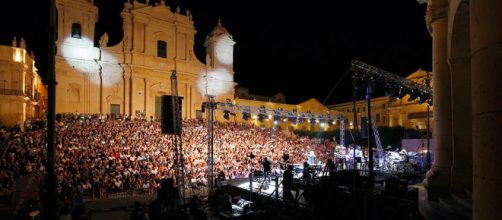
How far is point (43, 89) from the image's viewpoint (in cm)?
4547

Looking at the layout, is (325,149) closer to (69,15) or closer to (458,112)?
(458,112)

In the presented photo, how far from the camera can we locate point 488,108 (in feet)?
9.49

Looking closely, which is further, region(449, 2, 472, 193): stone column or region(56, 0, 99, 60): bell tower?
region(56, 0, 99, 60): bell tower

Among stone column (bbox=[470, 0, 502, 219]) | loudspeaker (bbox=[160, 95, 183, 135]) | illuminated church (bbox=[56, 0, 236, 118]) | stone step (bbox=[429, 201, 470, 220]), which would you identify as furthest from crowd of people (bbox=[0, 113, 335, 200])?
stone column (bbox=[470, 0, 502, 219])

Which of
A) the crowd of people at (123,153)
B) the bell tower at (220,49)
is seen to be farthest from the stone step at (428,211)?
the bell tower at (220,49)

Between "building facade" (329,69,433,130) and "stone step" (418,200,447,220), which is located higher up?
"building facade" (329,69,433,130)

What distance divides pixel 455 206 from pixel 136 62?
30.1m

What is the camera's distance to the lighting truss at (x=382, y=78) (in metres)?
13.2

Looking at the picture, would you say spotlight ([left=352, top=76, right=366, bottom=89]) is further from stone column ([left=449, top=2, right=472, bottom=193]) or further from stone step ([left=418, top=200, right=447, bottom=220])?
stone step ([left=418, top=200, right=447, bottom=220])

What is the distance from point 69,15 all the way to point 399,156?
96.0 ft

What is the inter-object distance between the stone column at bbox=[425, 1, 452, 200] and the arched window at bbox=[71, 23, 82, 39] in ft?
95.6

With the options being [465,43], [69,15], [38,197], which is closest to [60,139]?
[38,197]

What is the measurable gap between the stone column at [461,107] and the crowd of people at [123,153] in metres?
9.52

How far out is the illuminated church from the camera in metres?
28.7
